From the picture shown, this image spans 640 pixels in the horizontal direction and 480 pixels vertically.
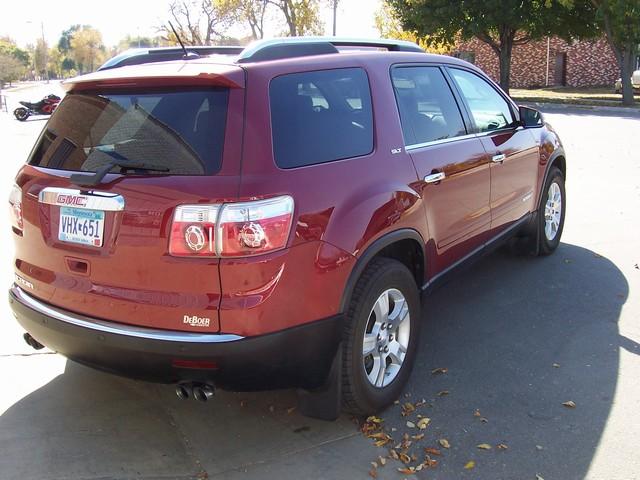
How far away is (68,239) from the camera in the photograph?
3.03 meters

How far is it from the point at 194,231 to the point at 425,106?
1.95 metres

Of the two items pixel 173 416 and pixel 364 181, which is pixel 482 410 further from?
pixel 173 416

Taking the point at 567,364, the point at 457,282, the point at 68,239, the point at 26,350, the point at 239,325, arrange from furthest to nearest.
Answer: the point at 457,282 → the point at 26,350 → the point at 567,364 → the point at 68,239 → the point at 239,325

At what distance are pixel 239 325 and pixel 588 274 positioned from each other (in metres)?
3.84

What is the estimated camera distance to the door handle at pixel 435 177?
3.74 metres

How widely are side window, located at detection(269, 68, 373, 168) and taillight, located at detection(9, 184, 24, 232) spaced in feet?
4.84

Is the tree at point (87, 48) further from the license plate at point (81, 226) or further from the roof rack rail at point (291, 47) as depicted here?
the license plate at point (81, 226)

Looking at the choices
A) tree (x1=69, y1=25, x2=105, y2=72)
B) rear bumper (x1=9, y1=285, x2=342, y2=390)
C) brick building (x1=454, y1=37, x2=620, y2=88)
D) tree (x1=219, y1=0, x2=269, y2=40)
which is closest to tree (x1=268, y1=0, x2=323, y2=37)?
tree (x1=219, y1=0, x2=269, y2=40)

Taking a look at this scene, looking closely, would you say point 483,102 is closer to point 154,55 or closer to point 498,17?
point 154,55

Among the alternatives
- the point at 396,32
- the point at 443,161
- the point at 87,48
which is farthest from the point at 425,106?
the point at 87,48

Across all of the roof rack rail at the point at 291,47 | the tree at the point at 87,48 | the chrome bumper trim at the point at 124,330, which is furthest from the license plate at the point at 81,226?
the tree at the point at 87,48

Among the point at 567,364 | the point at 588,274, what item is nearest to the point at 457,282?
the point at 588,274

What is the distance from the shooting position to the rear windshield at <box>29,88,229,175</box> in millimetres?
2812

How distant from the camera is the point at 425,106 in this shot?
4027mm
